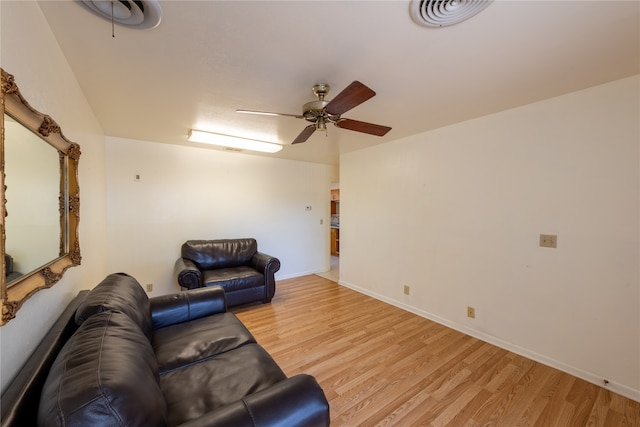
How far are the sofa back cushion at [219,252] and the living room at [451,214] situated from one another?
0.31 m

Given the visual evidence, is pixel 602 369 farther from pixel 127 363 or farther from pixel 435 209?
pixel 127 363

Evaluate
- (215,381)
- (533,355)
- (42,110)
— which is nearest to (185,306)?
(215,381)

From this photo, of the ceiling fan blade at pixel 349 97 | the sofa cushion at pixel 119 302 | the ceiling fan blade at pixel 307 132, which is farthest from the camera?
the ceiling fan blade at pixel 307 132

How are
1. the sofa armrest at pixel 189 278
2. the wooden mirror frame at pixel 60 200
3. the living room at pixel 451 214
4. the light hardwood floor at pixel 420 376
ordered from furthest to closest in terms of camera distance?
the sofa armrest at pixel 189 278 → the living room at pixel 451 214 → the light hardwood floor at pixel 420 376 → the wooden mirror frame at pixel 60 200

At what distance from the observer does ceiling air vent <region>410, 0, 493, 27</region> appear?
3.76ft

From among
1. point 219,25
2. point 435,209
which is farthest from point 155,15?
point 435,209

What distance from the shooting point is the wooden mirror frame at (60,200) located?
81 centimetres

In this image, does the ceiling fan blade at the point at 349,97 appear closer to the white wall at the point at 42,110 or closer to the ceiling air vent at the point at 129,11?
the ceiling air vent at the point at 129,11

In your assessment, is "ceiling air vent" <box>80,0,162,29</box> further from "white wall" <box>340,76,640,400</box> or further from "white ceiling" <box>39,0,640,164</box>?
"white wall" <box>340,76,640,400</box>

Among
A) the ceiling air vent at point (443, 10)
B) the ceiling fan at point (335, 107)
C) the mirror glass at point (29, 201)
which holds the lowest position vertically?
the mirror glass at point (29, 201)

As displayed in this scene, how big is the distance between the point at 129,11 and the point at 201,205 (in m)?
2.99

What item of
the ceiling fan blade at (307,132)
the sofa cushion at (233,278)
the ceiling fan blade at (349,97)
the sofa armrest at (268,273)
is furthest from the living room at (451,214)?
the ceiling fan blade at (307,132)

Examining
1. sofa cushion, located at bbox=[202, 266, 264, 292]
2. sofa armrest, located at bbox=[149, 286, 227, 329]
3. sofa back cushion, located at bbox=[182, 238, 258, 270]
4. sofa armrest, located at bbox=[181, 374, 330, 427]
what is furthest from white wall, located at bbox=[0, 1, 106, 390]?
sofa back cushion, located at bbox=[182, 238, 258, 270]

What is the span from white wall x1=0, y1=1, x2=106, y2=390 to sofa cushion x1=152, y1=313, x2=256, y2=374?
1.87 ft
